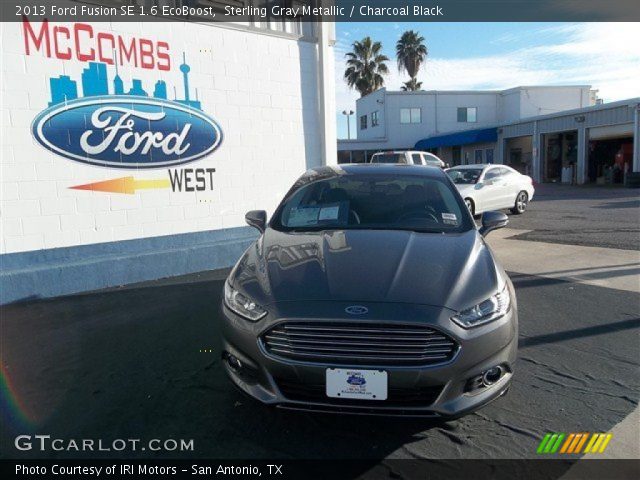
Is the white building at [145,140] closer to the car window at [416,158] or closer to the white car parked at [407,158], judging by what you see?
the white car parked at [407,158]

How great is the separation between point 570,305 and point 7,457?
5.15 meters

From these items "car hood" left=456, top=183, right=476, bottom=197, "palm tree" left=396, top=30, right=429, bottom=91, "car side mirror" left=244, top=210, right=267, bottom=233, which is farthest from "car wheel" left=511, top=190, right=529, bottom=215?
"palm tree" left=396, top=30, right=429, bottom=91

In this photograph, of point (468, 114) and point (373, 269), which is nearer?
point (373, 269)

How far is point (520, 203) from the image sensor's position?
45.1 feet

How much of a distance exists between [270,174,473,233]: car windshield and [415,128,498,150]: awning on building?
99.2 feet

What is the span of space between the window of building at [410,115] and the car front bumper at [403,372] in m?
37.3

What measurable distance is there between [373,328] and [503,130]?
31907mm

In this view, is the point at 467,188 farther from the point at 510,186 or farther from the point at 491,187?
the point at 510,186

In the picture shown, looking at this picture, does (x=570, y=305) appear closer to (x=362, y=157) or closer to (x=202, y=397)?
(x=202, y=397)

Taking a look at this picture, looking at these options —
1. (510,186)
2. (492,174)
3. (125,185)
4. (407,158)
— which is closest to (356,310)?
(125,185)

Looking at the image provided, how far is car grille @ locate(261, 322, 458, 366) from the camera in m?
2.43

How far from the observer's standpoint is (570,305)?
16.6ft

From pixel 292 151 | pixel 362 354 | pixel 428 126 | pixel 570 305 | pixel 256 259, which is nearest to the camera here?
pixel 362 354

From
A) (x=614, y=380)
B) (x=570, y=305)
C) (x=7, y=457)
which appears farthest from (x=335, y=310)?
(x=570, y=305)
